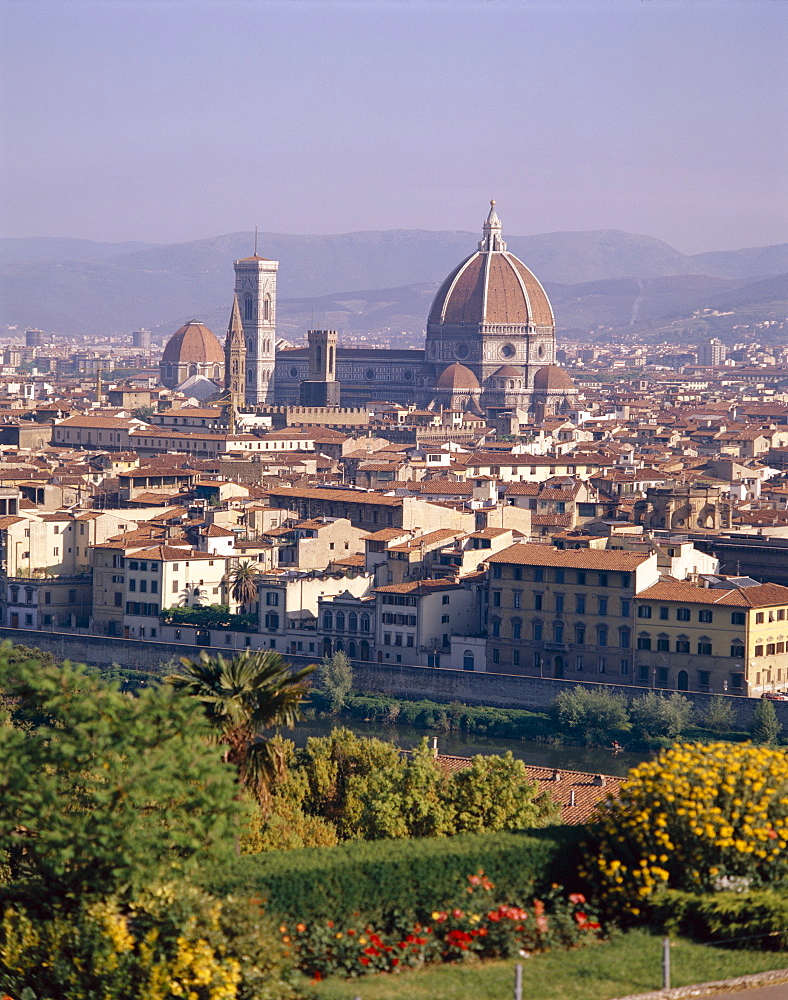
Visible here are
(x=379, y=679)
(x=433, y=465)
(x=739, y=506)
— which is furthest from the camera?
(x=433, y=465)

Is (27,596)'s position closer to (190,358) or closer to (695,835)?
(695,835)

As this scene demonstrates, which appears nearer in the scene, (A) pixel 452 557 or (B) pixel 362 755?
(B) pixel 362 755

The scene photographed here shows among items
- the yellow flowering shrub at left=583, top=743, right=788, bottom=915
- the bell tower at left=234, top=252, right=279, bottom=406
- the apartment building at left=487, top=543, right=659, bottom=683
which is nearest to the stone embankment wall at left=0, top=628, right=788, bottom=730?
the apartment building at left=487, top=543, right=659, bottom=683

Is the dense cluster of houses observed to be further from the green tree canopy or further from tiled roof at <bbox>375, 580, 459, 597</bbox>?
the green tree canopy

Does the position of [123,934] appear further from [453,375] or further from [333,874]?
[453,375]

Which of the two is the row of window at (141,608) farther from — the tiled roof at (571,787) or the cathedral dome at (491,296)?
the cathedral dome at (491,296)

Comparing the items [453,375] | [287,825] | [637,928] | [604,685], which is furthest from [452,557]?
[453,375]

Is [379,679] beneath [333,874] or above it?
beneath
